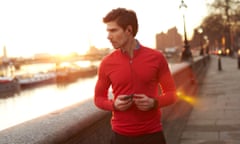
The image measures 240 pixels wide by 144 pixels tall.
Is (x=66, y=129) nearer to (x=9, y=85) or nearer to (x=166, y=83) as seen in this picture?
(x=166, y=83)

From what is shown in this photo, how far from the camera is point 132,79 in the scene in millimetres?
2514

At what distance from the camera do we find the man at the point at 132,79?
2.52m

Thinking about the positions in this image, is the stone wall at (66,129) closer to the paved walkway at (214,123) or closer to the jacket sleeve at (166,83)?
the jacket sleeve at (166,83)

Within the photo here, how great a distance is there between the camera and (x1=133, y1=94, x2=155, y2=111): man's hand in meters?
2.42

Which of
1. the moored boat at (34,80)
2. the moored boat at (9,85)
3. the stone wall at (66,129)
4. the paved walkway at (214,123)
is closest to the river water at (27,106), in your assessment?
the moored boat at (9,85)

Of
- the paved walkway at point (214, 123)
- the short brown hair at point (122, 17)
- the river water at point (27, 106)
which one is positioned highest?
the short brown hair at point (122, 17)

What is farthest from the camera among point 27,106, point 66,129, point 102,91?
point 27,106

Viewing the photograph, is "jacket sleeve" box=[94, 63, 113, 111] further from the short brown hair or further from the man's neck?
the short brown hair

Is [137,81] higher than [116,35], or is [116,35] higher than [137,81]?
[116,35]

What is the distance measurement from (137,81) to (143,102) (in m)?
0.15

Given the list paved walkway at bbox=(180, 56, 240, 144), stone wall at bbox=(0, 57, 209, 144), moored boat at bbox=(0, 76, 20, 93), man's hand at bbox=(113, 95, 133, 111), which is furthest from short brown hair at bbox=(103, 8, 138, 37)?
moored boat at bbox=(0, 76, 20, 93)

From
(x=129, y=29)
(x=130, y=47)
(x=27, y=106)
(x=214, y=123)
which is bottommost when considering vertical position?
(x=27, y=106)

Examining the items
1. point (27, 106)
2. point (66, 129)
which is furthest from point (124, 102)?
point (27, 106)

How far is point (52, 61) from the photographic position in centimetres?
14950
